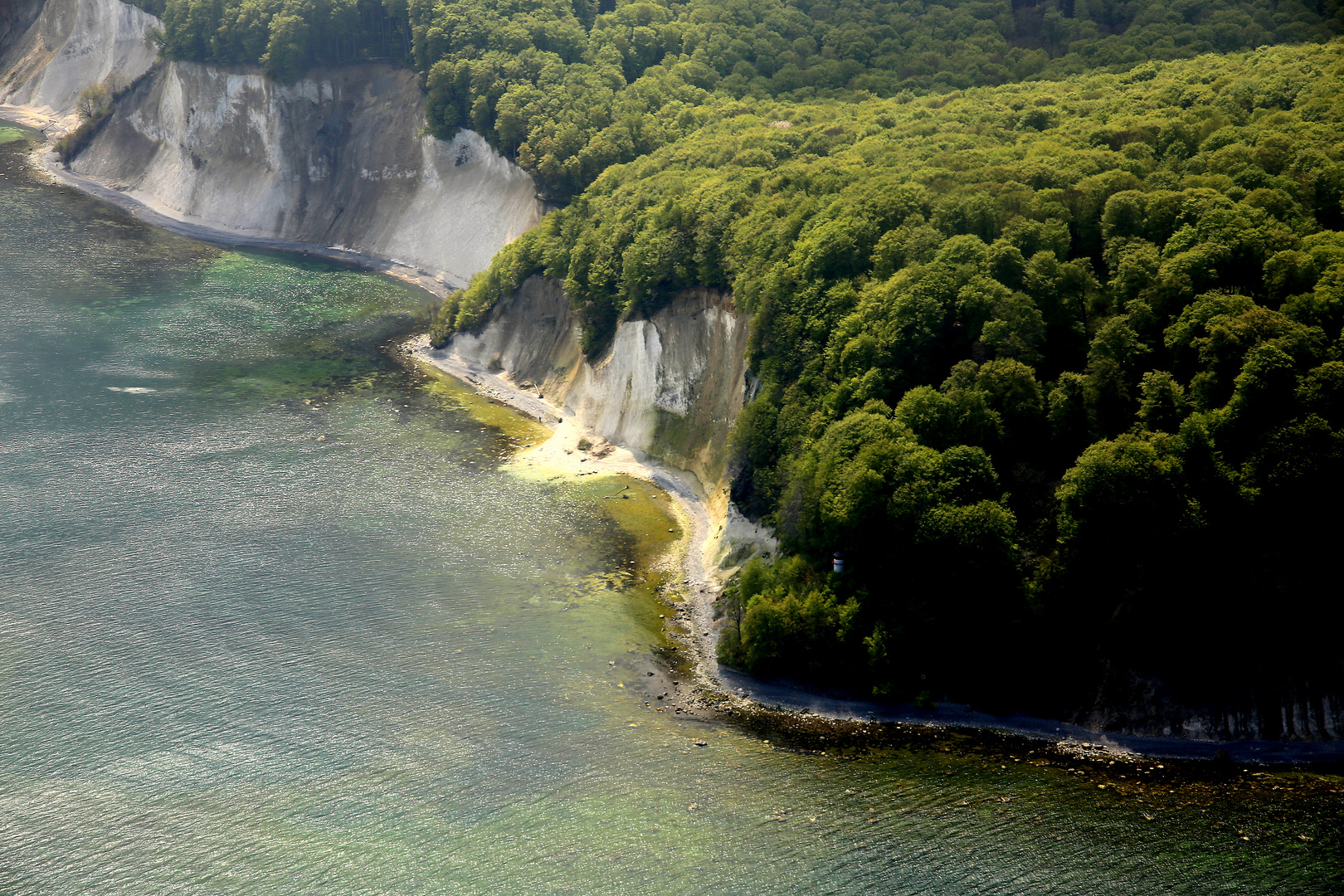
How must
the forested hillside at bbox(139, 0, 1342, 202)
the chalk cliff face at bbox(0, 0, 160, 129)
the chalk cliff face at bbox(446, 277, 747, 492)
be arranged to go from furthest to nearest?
the chalk cliff face at bbox(0, 0, 160, 129)
the forested hillside at bbox(139, 0, 1342, 202)
the chalk cliff face at bbox(446, 277, 747, 492)

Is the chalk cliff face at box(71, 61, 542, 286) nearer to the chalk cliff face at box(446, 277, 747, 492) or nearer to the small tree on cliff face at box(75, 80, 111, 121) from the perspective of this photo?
the small tree on cliff face at box(75, 80, 111, 121)

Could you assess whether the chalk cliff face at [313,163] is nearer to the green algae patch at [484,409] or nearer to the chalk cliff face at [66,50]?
the chalk cliff face at [66,50]

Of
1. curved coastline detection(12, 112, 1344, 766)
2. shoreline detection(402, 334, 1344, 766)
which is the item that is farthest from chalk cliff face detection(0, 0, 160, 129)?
shoreline detection(402, 334, 1344, 766)

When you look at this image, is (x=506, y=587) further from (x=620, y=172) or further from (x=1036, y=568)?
(x=620, y=172)

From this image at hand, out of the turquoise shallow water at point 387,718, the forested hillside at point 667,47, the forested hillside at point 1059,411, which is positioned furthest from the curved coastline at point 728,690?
the forested hillside at point 667,47

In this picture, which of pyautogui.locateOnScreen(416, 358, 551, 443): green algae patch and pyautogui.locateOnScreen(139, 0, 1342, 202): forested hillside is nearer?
pyautogui.locateOnScreen(416, 358, 551, 443): green algae patch

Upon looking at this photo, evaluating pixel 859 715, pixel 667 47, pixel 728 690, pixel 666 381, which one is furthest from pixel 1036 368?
pixel 667 47

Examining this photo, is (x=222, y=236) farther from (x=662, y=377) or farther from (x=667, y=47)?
(x=662, y=377)
